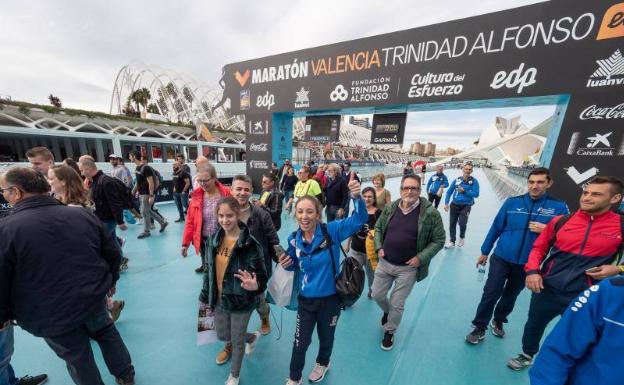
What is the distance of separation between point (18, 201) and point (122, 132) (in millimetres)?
26624

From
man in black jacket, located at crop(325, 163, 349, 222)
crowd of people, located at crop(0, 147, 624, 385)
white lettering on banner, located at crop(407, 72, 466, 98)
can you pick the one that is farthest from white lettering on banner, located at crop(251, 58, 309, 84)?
crowd of people, located at crop(0, 147, 624, 385)

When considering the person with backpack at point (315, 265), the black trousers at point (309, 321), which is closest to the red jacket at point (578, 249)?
the person with backpack at point (315, 265)

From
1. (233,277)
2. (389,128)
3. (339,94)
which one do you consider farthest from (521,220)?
(339,94)

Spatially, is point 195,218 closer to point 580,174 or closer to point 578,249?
point 578,249

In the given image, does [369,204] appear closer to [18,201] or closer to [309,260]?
[309,260]

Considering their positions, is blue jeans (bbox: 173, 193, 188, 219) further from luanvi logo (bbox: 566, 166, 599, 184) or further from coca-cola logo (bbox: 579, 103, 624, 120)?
coca-cola logo (bbox: 579, 103, 624, 120)

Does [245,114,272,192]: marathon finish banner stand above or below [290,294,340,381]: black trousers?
above

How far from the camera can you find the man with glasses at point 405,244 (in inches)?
82.4

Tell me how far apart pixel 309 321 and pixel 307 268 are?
1.34 ft

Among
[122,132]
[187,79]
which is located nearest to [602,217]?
[122,132]

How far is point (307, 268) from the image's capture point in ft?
5.62

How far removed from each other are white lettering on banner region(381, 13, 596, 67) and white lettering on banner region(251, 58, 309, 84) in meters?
2.37

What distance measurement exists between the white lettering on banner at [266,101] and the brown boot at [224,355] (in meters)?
6.98

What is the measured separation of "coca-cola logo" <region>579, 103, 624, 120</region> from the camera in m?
3.63
